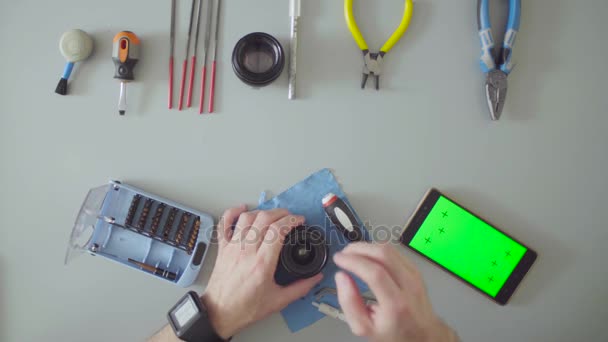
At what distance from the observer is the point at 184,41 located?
76cm

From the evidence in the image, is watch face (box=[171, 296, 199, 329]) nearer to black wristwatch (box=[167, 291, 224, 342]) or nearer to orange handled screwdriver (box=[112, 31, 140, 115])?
black wristwatch (box=[167, 291, 224, 342])

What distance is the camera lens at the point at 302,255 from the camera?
64 cm

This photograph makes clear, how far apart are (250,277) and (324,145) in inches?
12.4

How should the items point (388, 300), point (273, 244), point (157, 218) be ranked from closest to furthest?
point (388, 300)
point (273, 244)
point (157, 218)

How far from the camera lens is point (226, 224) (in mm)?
707

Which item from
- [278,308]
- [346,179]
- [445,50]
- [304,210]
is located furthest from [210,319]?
[445,50]

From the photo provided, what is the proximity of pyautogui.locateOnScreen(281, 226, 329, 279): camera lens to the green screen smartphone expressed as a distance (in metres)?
0.21

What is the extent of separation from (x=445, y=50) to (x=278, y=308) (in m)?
0.66

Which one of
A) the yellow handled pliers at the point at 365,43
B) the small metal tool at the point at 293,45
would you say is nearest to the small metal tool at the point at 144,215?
the small metal tool at the point at 293,45

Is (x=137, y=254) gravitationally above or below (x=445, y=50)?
below

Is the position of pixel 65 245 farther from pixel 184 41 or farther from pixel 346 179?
pixel 346 179

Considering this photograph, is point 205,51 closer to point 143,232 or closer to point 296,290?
point 143,232

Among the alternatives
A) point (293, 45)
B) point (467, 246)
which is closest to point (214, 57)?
point (293, 45)

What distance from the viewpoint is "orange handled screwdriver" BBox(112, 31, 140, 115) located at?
2.34 feet
